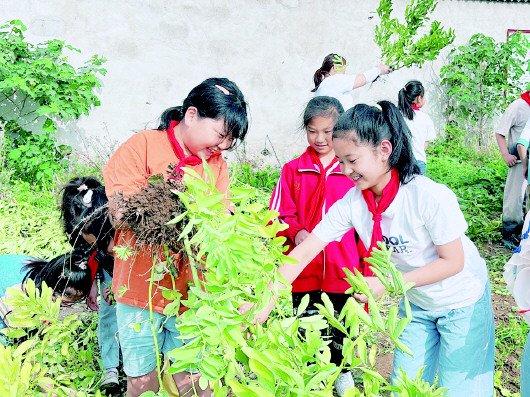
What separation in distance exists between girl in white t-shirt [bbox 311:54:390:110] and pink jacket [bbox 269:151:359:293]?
1703mm

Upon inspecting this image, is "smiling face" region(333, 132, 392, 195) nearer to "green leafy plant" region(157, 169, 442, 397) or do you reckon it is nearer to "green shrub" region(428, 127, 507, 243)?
"green leafy plant" region(157, 169, 442, 397)

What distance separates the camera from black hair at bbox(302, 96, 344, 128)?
3.10 m

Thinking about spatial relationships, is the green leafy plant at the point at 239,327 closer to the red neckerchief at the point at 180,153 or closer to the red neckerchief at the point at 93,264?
the red neckerchief at the point at 180,153

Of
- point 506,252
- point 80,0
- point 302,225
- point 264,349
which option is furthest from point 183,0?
point 264,349

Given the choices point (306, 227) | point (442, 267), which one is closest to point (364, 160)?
point (442, 267)

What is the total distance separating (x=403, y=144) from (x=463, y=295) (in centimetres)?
59

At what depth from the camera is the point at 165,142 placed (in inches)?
94.6

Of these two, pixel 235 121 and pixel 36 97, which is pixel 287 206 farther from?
pixel 36 97

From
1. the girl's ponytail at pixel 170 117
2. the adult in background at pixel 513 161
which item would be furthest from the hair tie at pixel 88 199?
the adult in background at pixel 513 161

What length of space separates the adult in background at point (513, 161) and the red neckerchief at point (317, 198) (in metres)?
2.91

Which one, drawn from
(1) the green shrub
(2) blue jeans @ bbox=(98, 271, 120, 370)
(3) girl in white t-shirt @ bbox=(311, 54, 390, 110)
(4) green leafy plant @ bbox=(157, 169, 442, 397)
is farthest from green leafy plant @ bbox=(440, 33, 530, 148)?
(4) green leafy plant @ bbox=(157, 169, 442, 397)

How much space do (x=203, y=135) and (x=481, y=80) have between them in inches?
313

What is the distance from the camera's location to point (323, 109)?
123 inches

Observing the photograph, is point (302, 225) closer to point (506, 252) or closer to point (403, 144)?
point (403, 144)
